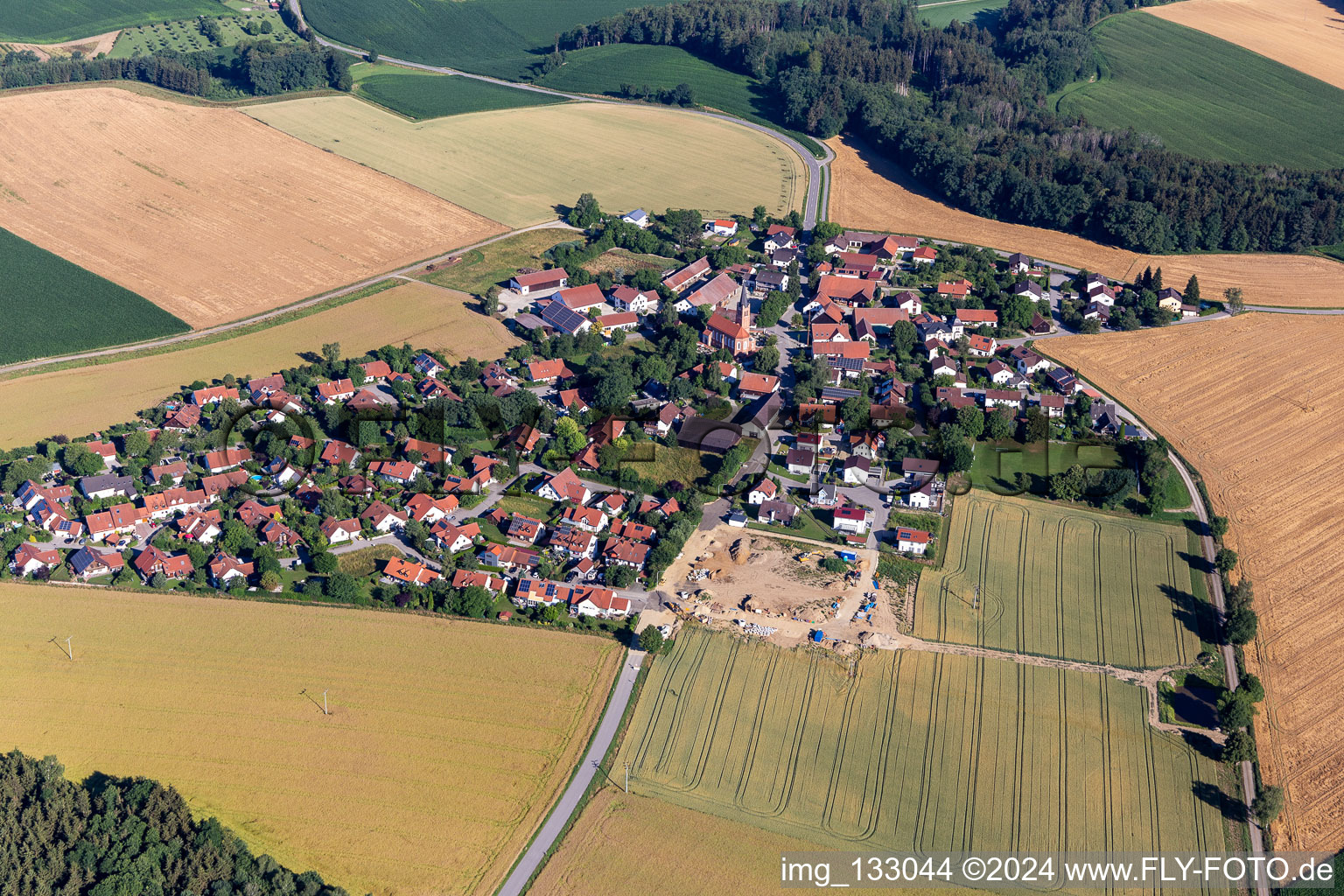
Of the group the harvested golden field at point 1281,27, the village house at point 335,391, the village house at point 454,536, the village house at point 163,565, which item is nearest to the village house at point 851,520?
the village house at point 454,536

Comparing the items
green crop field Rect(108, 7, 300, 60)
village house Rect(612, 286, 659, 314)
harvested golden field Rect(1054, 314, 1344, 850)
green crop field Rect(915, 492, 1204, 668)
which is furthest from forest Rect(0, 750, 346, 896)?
green crop field Rect(108, 7, 300, 60)

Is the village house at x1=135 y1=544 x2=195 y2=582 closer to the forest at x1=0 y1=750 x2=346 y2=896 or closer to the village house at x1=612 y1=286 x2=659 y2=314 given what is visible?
the forest at x1=0 y1=750 x2=346 y2=896

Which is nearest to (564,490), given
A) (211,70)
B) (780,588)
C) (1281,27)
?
(780,588)

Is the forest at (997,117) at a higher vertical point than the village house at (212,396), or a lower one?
higher

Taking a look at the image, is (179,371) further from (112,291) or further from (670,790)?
(670,790)

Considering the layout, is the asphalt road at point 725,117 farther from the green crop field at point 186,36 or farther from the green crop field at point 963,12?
the green crop field at point 963,12

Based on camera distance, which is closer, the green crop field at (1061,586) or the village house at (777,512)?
the green crop field at (1061,586)

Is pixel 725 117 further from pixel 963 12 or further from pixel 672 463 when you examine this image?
pixel 672 463

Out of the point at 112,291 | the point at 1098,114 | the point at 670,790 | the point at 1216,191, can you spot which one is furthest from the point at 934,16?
the point at 670,790
